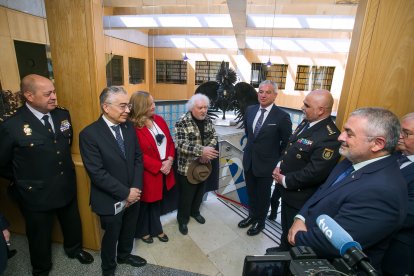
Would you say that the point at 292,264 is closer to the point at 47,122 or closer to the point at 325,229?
the point at 325,229

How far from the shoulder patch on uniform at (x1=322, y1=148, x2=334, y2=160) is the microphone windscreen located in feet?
2.48

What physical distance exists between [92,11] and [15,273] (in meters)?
2.18

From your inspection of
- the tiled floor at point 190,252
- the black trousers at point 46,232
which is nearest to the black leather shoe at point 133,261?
the tiled floor at point 190,252

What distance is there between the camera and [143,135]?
1864 mm

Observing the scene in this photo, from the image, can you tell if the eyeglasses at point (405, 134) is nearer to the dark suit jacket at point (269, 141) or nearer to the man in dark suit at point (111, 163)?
the dark suit jacket at point (269, 141)

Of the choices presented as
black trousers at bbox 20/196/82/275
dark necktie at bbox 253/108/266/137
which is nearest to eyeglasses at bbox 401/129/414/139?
dark necktie at bbox 253/108/266/137

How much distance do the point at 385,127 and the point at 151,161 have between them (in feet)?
5.24

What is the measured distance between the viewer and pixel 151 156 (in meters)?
1.94

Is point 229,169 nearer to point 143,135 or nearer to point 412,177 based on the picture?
point 143,135

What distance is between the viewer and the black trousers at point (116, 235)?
163 cm

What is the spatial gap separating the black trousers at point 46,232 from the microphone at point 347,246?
1.83 m

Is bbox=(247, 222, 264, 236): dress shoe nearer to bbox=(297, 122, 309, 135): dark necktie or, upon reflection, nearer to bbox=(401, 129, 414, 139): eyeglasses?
bbox=(297, 122, 309, 135): dark necktie

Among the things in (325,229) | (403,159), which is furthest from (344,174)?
(325,229)

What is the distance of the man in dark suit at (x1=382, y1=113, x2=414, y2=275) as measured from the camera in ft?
3.89
